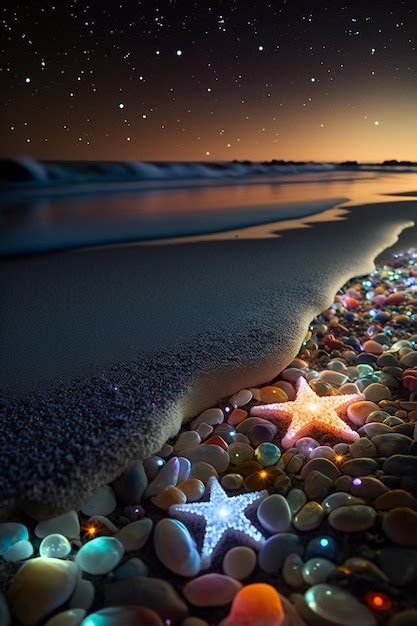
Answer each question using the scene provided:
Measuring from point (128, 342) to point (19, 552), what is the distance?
47.3 inches

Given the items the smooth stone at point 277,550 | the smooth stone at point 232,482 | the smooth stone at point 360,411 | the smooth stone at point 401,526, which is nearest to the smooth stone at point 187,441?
the smooth stone at point 232,482

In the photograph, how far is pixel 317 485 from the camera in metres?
1.69

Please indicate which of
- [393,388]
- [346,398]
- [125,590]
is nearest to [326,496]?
[346,398]

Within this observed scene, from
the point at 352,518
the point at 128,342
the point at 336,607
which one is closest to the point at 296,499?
the point at 352,518

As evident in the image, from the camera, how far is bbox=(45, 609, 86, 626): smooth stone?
1263 millimetres

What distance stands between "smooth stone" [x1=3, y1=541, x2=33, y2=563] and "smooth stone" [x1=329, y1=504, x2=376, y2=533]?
3.12ft

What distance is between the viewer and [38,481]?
157 cm

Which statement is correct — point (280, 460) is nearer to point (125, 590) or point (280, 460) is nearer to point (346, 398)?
point (346, 398)

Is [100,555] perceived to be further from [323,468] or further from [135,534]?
[323,468]

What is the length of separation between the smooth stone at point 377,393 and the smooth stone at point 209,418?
72cm

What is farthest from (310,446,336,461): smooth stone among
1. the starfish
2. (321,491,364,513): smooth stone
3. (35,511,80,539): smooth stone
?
(35,511,80,539): smooth stone

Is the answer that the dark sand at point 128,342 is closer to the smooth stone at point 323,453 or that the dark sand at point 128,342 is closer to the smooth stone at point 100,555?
the smooth stone at point 100,555

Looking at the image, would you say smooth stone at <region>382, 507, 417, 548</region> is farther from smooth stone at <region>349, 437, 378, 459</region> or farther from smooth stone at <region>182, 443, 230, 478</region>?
smooth stone at <region>182, 443, 230, 478</region>

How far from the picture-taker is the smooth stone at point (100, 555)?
1.43 m
